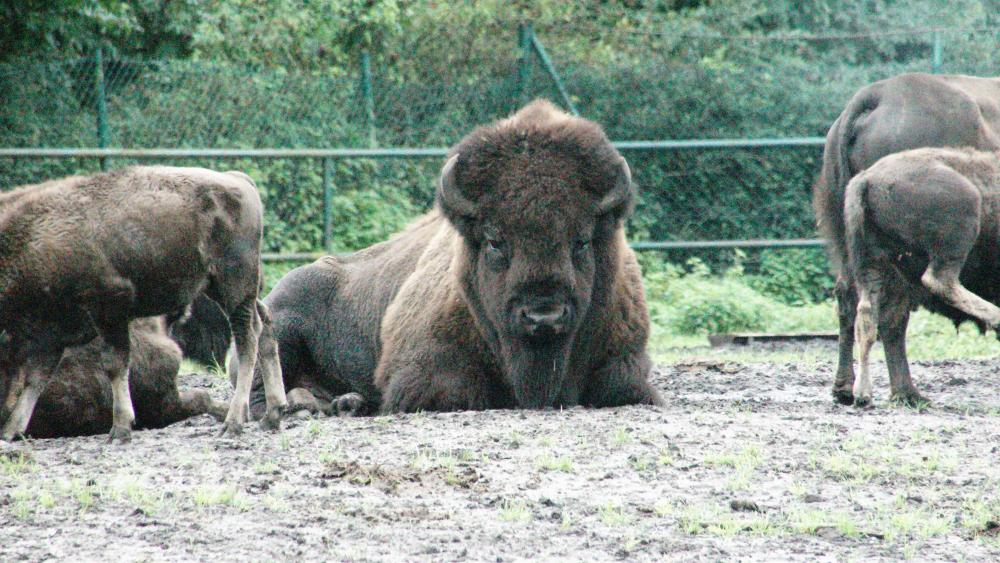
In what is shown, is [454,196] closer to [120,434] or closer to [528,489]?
[120,434]

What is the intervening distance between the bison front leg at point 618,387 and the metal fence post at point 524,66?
1067 centimetres

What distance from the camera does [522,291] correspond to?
7.15 meters

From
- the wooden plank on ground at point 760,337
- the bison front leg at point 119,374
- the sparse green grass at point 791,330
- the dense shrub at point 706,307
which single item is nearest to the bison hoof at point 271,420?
the bison front leg at point 119,374

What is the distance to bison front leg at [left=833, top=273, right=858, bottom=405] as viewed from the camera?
27.5 ft

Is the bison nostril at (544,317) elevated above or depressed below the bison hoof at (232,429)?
above

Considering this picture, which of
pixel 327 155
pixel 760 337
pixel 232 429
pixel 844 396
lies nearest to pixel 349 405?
pixel 232 429

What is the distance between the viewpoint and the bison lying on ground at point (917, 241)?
7.87 meters

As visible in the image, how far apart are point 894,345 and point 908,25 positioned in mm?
20183

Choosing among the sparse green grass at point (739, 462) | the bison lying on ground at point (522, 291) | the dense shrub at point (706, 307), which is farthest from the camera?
the dense shrub at point (706, 307)

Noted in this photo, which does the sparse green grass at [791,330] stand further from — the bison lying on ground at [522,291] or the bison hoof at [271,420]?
the bison hoof at [271,420]

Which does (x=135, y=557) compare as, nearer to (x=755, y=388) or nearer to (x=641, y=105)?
(x=755, y=388)

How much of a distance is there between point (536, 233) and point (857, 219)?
7.18 ft

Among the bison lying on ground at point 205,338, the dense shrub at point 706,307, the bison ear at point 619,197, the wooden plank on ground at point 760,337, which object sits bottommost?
the dense shrub at point 706,307

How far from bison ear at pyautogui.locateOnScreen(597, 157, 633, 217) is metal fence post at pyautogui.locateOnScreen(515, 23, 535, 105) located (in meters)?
10.9
